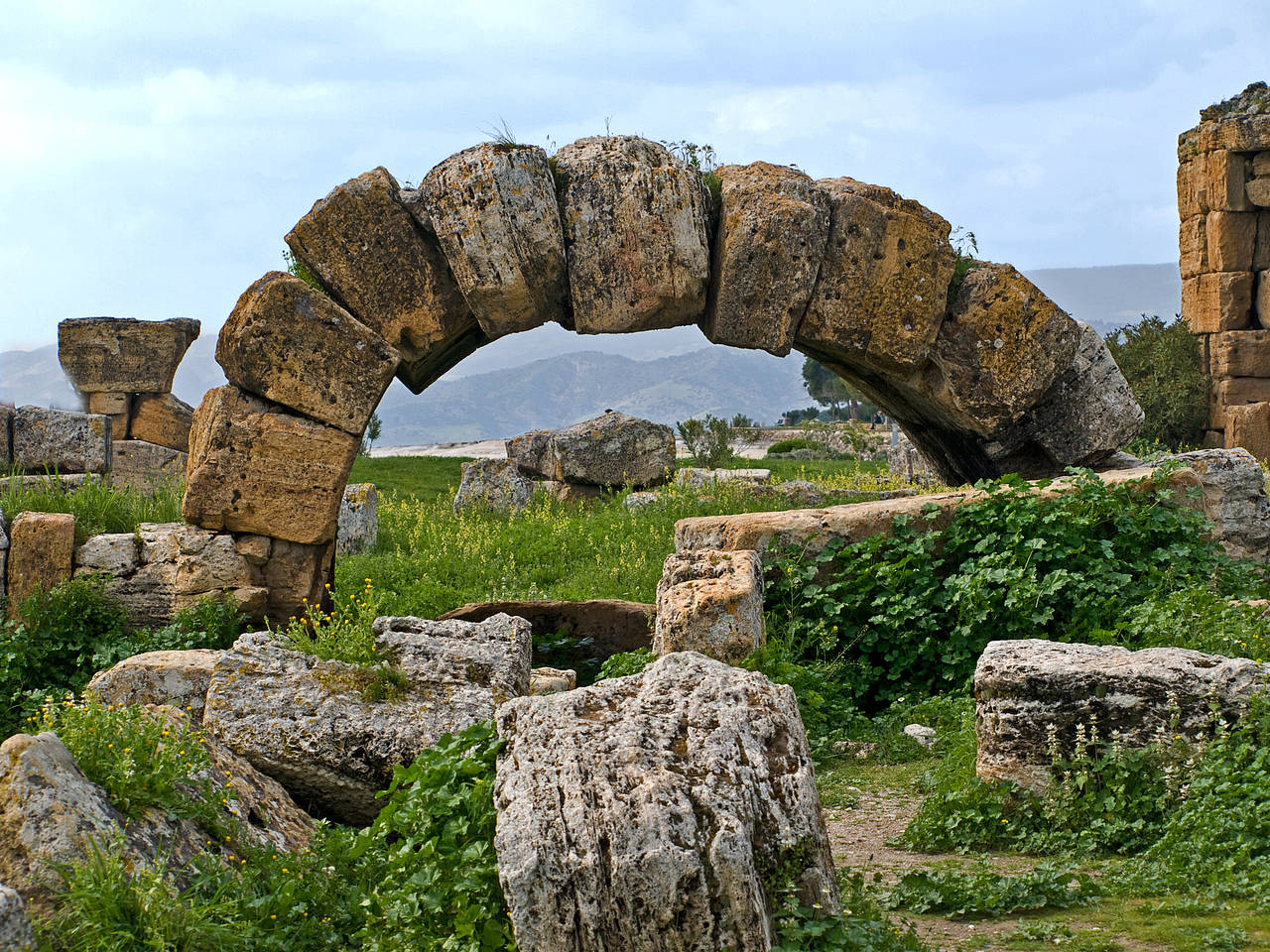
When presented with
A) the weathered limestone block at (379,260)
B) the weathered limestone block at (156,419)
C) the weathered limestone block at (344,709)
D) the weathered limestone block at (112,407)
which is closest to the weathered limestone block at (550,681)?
the weathered limestone block at (344,709)

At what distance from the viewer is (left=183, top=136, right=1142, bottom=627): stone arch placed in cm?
764

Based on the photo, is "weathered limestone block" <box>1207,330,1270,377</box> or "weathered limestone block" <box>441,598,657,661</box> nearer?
"weathered limestone block" <box>441,598,657,661</box>

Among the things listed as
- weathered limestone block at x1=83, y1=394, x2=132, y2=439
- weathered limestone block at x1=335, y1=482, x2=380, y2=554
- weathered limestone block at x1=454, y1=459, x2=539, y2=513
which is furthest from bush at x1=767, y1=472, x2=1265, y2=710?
weathered limestone block at x1=83, y1=394, x2=132, y2=439

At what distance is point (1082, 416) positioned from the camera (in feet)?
28.6

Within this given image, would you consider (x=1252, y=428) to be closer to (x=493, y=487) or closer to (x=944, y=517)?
(x=493, y=487)

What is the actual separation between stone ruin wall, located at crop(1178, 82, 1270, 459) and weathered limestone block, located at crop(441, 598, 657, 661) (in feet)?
52.1

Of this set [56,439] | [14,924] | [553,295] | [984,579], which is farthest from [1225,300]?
[14,924]

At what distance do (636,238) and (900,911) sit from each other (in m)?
5.07

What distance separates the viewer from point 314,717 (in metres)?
5.02

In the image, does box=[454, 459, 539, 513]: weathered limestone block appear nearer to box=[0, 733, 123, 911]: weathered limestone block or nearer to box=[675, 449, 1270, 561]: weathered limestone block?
box=[675, 449, 1270, 561]: weathered limestone block

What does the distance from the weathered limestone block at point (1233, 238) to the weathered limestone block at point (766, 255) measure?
15.4 m

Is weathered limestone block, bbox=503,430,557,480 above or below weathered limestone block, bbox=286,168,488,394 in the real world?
below

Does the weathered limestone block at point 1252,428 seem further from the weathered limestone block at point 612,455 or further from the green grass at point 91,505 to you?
the green grass at point 91,505

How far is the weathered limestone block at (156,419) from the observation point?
20.2 meters
